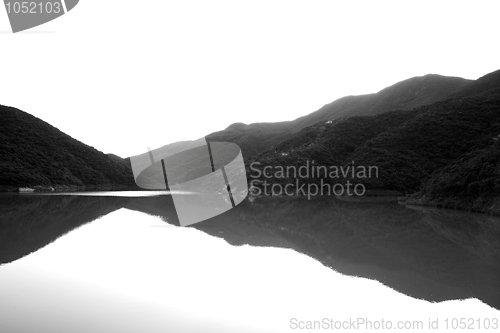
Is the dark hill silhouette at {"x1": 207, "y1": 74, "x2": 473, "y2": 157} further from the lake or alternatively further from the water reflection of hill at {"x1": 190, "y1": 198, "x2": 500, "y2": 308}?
the lake

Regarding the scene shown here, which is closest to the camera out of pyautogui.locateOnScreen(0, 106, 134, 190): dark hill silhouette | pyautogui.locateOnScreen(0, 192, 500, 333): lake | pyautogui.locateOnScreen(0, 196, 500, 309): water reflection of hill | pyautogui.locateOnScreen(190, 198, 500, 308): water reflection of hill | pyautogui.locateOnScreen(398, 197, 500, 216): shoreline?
pyautogui.locateOnScreen(0, 192, 500, 333): lake

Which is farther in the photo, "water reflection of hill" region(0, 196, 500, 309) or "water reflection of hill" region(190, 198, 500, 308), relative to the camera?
"water reflection of hill" region(0, 196, 500, 309)

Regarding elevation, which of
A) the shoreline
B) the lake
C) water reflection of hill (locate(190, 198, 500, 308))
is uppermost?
→ the lake

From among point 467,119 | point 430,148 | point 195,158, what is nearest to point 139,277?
point 430,148

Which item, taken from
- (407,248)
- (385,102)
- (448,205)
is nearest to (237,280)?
(407,248)

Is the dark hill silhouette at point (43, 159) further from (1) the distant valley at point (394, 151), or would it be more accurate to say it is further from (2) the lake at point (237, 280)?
(2) the lake at point (237, 280)

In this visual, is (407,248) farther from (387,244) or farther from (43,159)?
(43,159)

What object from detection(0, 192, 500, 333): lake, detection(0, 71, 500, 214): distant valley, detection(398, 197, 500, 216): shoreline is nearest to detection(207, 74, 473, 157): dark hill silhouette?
detection(0, 71, 500, 214): distant valley
